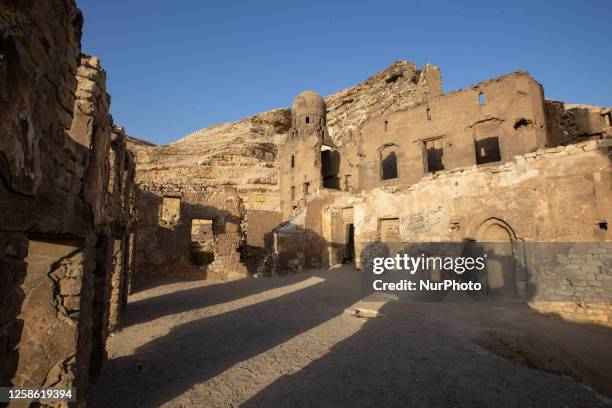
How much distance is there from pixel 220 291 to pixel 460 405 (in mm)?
8692

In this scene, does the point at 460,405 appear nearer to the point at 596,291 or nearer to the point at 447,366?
the point at 447,366

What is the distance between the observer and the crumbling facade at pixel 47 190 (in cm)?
171

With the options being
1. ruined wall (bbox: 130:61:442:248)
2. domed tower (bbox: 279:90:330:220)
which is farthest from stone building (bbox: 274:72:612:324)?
ruined wall (bbox: 130:61:442:248)

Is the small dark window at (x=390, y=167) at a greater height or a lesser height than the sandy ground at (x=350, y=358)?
greater

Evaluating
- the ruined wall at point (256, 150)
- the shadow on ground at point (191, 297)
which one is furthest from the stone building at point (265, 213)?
the ruined wall at point (256, 150)

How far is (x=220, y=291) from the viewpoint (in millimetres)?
10750

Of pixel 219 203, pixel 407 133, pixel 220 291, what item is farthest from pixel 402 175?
pixel 220 291

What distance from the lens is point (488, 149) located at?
1880 centimetres

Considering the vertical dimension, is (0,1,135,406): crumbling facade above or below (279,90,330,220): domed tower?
below

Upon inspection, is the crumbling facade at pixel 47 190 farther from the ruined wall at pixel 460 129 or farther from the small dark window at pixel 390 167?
the small dark window at pixel 390 167

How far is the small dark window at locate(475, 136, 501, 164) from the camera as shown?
1847 centimetres

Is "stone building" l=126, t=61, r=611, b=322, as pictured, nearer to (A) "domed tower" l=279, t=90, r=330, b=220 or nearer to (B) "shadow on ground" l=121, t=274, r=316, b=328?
(A) "domed tower" l=279, t=90, r=330, b=220

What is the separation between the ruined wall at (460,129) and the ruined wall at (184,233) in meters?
8.54

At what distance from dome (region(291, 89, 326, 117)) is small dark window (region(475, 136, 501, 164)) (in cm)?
1787
